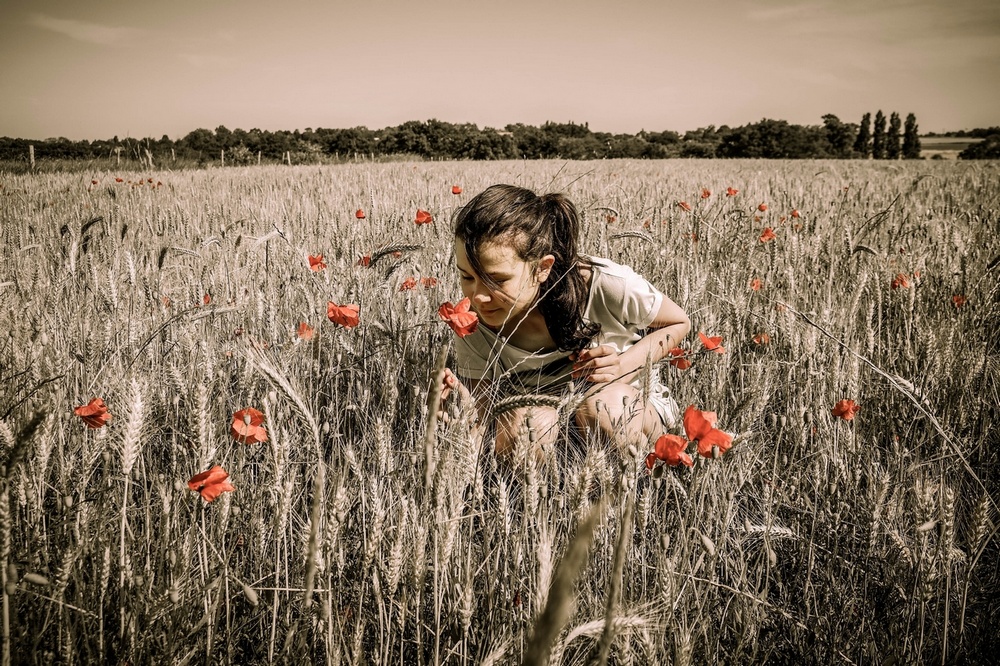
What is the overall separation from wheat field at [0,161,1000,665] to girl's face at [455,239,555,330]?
260mm

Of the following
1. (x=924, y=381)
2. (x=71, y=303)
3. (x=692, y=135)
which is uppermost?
(x=692, y=135)

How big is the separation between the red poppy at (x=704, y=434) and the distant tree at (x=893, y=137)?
52.1 metres

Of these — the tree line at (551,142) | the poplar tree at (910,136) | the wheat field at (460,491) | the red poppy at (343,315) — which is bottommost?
the wheat field at (460,491)

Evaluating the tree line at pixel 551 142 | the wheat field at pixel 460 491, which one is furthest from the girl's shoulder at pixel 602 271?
the tree line at pixel 551 142

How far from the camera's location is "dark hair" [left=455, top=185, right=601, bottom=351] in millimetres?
1593

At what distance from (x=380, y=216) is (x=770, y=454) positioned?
3158 mm

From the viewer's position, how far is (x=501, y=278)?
63.1 inches

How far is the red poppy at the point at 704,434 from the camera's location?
3.04ft

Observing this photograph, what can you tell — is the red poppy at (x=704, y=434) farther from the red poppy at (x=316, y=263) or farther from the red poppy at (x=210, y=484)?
the red poppy at (x=316, y=263)

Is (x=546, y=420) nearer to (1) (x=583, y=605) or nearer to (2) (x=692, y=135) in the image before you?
(1) (x=583, y=605)

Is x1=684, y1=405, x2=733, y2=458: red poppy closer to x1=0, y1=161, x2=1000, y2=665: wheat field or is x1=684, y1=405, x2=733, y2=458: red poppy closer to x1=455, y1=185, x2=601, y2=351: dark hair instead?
x1=0, y1=161, x2=1000, y2=665: wheat field

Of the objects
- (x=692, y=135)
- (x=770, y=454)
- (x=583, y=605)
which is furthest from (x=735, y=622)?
(x=692, y=135)

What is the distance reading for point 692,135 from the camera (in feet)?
116

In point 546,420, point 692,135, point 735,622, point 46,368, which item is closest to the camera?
point 735,622
